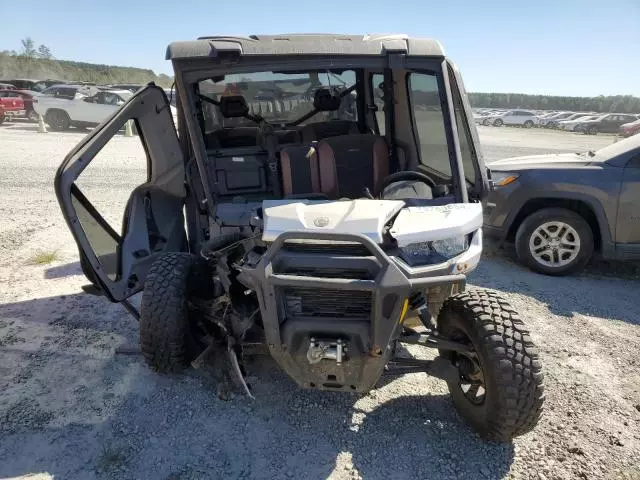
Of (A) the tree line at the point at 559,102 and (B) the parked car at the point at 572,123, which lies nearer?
(B) the parked car at the point at 572,123

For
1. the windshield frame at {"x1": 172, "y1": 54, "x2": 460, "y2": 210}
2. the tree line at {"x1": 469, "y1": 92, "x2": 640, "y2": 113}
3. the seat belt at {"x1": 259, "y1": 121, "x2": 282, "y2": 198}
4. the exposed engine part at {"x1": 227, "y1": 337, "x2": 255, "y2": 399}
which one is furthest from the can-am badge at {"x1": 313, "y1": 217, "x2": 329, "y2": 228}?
the tree line at {"x1": 469, "y1": 92, "x2": 640, "y2": 113}

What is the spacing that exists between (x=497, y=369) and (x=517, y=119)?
3738 cm

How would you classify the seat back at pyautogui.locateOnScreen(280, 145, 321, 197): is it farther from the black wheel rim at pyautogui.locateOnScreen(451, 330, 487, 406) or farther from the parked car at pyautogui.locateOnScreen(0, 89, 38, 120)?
the parked car at pyautogui.locateOnScreen(0, 89, 38, 120)

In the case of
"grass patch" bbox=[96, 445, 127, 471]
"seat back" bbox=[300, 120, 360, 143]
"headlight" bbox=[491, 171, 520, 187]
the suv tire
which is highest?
"seat back" bbox=[300, 120, 360, 143]

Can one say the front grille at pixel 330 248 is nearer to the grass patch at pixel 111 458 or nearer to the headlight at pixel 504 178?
the grass patch at pixel 111 458

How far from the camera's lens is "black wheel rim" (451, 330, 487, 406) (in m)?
2.99

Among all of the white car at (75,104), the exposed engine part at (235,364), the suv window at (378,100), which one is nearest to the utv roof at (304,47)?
the suv window at (378,100)

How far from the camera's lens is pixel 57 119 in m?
18.8

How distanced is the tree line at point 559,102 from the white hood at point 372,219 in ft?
144

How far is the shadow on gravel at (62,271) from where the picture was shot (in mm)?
5441

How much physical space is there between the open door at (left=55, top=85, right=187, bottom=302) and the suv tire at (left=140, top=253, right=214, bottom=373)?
0.55m

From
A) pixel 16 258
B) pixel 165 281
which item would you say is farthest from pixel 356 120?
pixel 16 258

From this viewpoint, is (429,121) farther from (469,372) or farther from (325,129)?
(469,372)

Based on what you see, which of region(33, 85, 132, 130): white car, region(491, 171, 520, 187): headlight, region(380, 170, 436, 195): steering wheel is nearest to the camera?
region(380, 170, 436, 195): steering wheel
